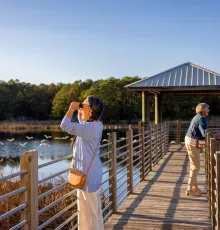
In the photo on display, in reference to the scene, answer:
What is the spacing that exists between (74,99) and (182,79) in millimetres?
57669

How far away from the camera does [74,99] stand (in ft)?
230

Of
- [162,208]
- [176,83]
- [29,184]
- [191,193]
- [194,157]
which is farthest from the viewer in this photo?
[176,83]

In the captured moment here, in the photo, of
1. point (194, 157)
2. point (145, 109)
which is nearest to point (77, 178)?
point (194, 157)

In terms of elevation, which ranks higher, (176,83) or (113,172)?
(176,83)

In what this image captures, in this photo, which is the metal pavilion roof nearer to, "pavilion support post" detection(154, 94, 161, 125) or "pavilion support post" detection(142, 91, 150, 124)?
"pavilion support post" detection(142, 91, 150, 124)

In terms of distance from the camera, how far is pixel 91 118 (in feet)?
12.3

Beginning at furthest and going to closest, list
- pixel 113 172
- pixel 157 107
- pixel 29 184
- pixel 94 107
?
pixel 157 107 → pixel 113 172 → pixel 94 107 → pixel 29 184

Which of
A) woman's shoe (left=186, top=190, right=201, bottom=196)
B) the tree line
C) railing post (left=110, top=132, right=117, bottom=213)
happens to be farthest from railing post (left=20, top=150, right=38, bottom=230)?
the tree line

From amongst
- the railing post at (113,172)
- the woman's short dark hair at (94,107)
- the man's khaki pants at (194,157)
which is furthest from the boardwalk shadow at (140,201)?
the woman's short dark hair at (94,107)

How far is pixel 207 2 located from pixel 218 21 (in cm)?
606

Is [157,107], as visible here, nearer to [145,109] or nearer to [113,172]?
[145,109]

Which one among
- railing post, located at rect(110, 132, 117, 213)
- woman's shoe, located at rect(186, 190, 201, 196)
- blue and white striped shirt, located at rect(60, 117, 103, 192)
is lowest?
woman's shoe, located at rect(186, 190, 201, 196)

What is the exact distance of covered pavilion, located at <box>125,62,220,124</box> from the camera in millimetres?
12445

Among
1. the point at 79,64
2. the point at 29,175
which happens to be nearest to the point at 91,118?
the point at 29,175
